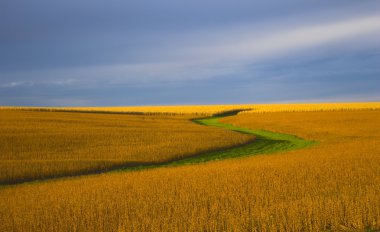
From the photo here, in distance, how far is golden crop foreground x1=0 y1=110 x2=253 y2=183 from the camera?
2566cm

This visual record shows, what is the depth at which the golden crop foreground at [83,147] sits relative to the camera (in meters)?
25.7

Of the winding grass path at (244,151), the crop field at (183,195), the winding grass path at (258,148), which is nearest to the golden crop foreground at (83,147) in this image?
the crop field at (183,195)

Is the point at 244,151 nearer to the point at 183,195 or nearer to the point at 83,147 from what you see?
the point at 83,147

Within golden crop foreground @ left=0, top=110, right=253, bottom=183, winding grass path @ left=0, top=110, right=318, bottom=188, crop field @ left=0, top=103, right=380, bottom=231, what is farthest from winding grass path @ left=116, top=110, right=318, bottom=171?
golden crop foreground @ left=0, top=110, right=253, bottom=183

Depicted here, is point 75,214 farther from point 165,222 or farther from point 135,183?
point 135,183

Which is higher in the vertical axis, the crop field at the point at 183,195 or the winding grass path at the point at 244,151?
the crop field at the point at 183,195

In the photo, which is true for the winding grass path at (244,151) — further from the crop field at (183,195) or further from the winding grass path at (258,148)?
the crop field at (183,195)

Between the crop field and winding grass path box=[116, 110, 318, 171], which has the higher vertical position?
the crop field

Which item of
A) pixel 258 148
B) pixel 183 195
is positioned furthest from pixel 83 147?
pixel 183 195

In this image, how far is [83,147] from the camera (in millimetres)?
32906

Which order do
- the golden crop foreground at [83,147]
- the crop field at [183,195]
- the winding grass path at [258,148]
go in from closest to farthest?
1. the crop field at [183,195]
2. the golden crop foreground at [83,147]
3. the winding grass path at [258,148]

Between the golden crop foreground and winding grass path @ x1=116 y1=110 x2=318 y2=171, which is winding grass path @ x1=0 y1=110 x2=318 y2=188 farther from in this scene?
the golden crop foreground

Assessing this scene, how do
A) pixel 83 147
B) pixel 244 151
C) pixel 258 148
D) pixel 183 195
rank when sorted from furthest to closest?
pixel 258 148 < pixel 244 151 < pixel 83 147 < pixel 183 195

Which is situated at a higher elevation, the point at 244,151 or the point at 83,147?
the point at 83,147
